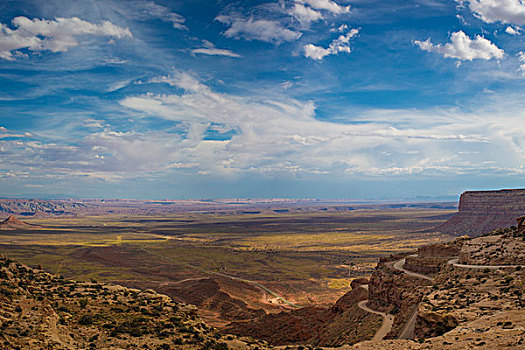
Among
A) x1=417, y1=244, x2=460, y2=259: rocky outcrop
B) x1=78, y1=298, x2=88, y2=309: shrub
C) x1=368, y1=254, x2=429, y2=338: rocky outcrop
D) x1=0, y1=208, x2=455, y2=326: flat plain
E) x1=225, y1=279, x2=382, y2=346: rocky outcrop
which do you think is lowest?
x1=0, y1=208, x2=455, y2=326: flat plain

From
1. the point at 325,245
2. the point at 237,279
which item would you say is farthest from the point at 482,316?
the point at 325,245

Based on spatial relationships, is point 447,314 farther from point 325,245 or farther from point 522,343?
point 325,245

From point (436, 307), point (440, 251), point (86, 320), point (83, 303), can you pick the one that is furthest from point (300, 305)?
point (86, 320)

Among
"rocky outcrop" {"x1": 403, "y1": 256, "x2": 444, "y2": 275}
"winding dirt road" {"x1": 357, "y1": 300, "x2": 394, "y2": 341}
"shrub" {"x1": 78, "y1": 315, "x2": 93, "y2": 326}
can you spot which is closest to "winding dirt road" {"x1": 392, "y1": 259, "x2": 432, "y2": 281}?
"rocky outcrop" {"x1": 403, "y1": 256, "x2": 444, "y2": 275}

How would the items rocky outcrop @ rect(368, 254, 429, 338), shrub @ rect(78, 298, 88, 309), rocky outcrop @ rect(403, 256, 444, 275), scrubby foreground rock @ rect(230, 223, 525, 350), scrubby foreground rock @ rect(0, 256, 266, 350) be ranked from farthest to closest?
rocky outcrop @ rect(403, 256, 444, 275) → rocky outcrop @ rect(368, 254, 429, 338) → shrub @ rect(78, 298, 88, 309) → scrubby foreground rock @ rect(230, 223, 525, 350) → scrubby foreground rock @ rect(0, 256, 266, 350)

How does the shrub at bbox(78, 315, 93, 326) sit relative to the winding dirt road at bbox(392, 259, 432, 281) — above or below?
above

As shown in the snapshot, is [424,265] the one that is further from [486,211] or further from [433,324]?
[486,211]

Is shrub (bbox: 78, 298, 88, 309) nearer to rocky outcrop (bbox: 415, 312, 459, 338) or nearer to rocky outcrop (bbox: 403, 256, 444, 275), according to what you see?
rocky outcrop (bbox: 415, 312, 459, 338)
